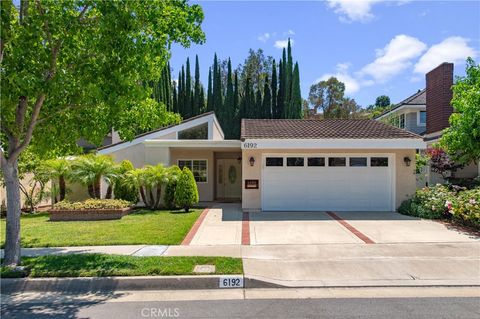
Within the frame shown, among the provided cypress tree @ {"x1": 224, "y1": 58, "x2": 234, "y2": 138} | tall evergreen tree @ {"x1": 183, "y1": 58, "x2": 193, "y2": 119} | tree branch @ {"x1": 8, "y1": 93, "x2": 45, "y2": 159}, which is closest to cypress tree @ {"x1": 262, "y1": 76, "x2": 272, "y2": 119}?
cypress tree @ {"x1": 224, "y1": 58, "x2": 234, "y2": 138}

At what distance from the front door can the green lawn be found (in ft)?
21.5

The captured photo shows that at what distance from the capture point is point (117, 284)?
596 centimetres

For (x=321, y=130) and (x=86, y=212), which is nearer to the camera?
(x=86, y=212)

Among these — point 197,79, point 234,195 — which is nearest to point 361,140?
point 234,195

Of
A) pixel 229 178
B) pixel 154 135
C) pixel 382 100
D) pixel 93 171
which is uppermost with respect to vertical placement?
pixel 382 100

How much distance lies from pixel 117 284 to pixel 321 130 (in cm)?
1136

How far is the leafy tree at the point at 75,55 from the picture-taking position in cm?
582

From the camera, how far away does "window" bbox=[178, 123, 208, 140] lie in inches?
693

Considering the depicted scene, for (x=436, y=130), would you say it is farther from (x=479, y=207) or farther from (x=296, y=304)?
(x=296, y=304)

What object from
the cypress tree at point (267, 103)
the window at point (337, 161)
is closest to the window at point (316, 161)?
the window at point (337, 161)

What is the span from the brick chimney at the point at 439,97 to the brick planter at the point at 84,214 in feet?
56.7

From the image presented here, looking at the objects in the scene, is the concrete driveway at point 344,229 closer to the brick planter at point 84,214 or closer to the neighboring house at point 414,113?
the brick planter at point 84,214

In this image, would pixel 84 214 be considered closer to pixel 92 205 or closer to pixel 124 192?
pixel 92 205


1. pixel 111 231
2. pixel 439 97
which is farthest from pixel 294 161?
pixel 439 97
